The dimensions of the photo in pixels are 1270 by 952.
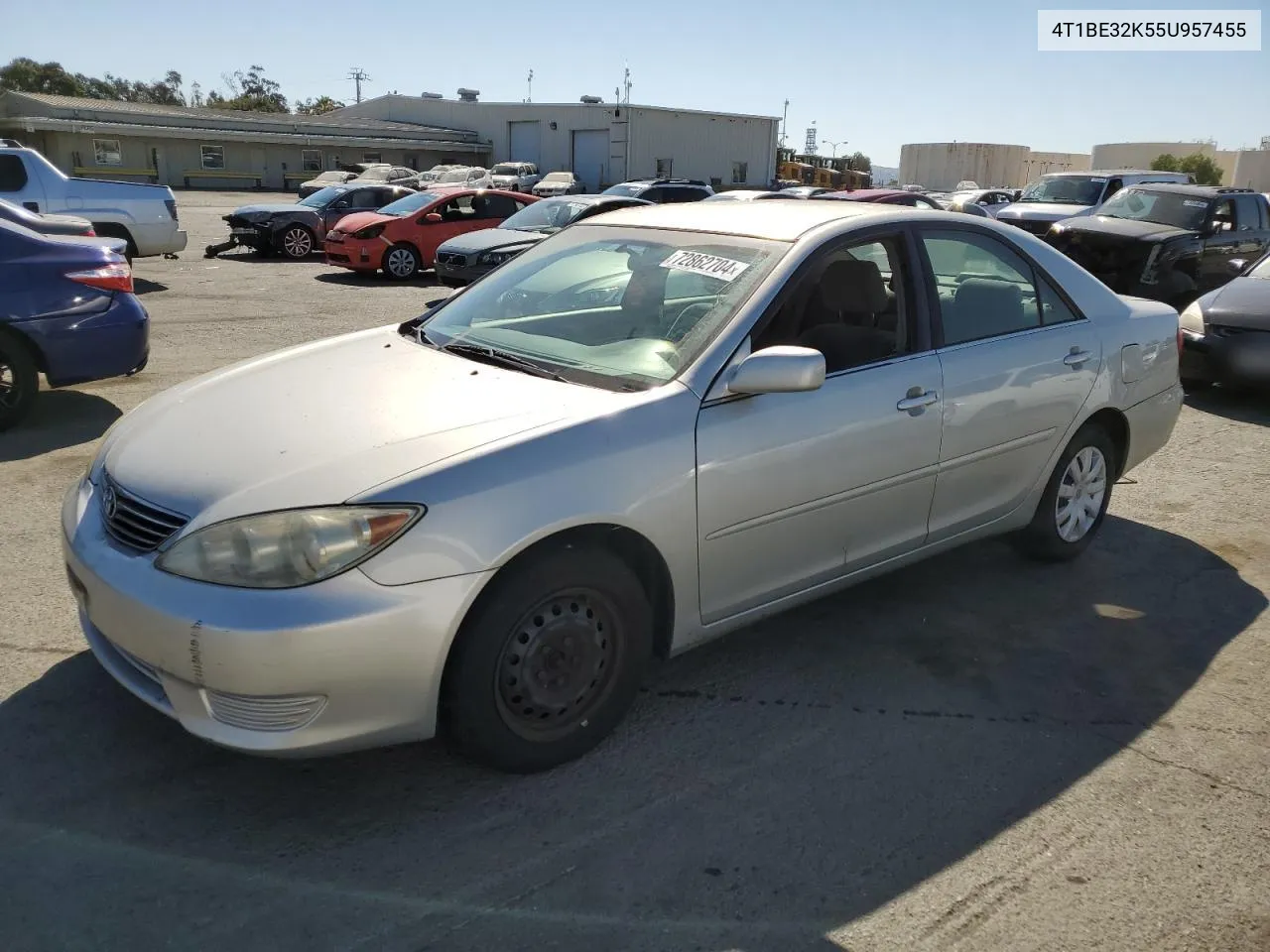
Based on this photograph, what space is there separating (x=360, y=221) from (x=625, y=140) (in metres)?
35.7

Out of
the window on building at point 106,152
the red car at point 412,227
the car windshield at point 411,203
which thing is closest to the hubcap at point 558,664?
the red car at point 412,227

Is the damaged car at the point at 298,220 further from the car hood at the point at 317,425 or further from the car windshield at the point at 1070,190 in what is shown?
the car hood at the point at 317,425

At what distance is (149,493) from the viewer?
116 inches

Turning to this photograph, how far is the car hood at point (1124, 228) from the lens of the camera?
13.1 m

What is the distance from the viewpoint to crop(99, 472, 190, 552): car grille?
9.35ft

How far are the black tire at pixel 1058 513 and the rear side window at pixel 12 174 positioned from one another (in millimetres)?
12904

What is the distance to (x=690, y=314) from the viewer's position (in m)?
3.58

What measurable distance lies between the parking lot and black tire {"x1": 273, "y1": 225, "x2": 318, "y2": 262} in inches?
623

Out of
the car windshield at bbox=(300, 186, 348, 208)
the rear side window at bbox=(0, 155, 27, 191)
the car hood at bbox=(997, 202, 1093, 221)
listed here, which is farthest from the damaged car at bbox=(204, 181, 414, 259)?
the car hood at bbox=(997, 202, 1093, 221)

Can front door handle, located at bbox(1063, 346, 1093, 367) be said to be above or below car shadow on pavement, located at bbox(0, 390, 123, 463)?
above

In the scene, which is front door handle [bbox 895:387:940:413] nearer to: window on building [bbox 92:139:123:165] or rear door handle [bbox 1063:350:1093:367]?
rear door handle [bbox 1063:350:1093:367]

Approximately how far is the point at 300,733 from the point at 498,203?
52.3 feet

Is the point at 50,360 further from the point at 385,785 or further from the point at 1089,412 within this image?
the point at 1089,412

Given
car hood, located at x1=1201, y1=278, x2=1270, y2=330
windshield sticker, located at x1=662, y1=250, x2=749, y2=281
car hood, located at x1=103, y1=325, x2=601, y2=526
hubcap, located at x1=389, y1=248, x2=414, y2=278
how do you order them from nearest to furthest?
car hood, located at x1=103, y1=325, x2=601, y2=526, windshield sticker, located at x1=662, y1=250, x2=749, y2=281, car hood, located at x1=1201, y1=278, x2=1270, y2=330, hubcap, located at x1=389, y1=248, x2=414, y2=278
